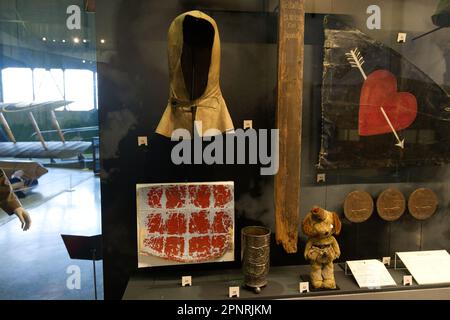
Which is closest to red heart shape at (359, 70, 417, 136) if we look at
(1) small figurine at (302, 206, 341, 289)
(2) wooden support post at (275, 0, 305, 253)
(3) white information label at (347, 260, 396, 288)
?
(2) wooden support post at (275, 0, 305, 253)

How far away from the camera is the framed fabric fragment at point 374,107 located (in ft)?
7.75

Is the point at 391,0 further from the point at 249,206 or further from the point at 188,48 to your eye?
the point at 249,206

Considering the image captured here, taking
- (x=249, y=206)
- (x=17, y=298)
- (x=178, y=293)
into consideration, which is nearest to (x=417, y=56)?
(x=249, y=206)

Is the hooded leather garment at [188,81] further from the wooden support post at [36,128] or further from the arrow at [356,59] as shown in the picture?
the arrow at [356,59]

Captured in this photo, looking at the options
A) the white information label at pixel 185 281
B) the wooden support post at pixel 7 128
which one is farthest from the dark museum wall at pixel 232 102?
the wooden support post at pixel 7 128

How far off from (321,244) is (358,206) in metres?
0.55

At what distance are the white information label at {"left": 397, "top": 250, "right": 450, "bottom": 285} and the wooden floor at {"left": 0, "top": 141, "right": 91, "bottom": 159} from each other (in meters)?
2.29

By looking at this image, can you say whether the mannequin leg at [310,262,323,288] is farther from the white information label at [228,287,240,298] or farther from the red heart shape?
the red heart shape

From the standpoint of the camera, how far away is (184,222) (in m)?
2.28

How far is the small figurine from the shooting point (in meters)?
2.06

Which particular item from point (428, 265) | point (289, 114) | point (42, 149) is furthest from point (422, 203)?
point (42, 149)

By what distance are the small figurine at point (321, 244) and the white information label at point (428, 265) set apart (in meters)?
0.59
